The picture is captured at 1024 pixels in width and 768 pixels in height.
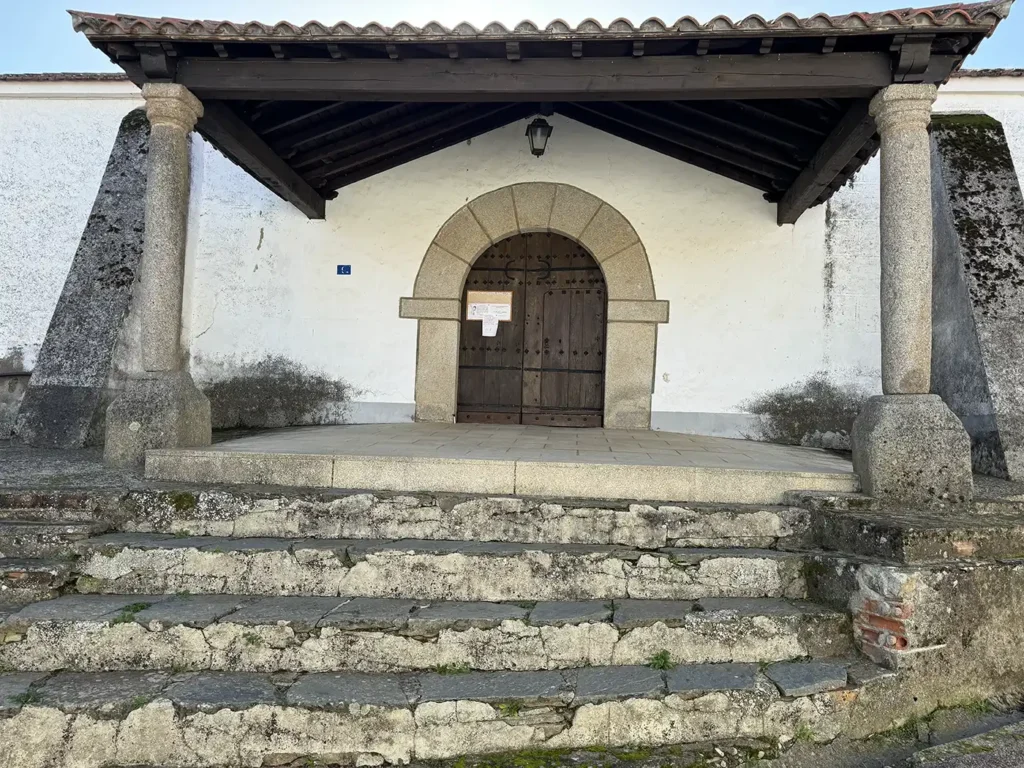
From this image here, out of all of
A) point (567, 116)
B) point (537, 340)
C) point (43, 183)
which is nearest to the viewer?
point (567, 116)

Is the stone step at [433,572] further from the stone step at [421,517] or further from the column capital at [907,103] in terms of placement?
the column capital at [907,103]

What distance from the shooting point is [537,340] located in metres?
5.99

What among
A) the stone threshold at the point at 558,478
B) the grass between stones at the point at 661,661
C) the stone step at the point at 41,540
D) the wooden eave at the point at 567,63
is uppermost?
the wooden eave at the point at 567,63

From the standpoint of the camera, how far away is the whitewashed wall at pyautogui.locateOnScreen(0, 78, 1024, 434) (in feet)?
18.3

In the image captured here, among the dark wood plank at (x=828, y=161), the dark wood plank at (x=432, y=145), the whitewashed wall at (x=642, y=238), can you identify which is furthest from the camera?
the dark wood plank at (x=432, y=145)

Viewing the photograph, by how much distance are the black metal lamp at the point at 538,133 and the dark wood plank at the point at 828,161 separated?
200 cm

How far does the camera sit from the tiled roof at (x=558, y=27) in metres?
3.21

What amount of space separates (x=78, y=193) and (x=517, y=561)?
20.9 ft

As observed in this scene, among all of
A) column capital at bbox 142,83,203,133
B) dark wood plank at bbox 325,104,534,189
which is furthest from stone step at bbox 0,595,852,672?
dark wood plank at bbox 325,104,534,189

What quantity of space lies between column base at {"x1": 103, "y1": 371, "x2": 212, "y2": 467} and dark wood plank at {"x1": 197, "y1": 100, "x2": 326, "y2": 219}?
1.61 m

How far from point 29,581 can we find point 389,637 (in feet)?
5.20

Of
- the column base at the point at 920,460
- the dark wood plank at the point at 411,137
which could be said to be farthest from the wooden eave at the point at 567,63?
the column base at the point at 920,460

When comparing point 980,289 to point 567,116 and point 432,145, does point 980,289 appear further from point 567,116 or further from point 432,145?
point 432,145

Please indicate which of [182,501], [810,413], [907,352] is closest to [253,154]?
[182,501]
